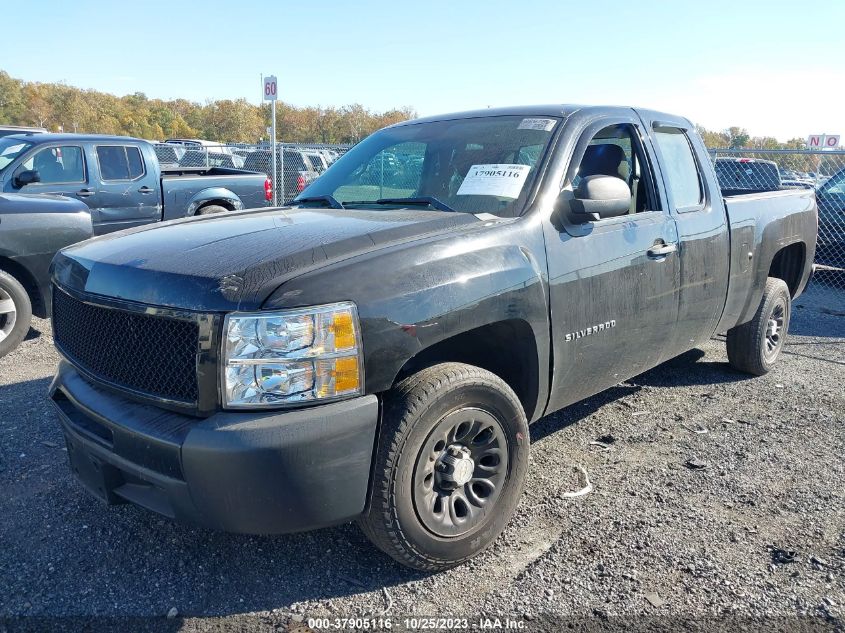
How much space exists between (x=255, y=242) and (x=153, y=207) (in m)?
7.89

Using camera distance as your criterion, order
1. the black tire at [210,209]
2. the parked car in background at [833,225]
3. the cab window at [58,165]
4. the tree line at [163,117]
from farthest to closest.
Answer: the tree line at [163,117] < the black tire at [210,209] < the parked car in background at [833,225] < the cab window at [58,165]

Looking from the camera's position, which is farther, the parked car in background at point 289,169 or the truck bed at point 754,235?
the parked car in background at point 289,169

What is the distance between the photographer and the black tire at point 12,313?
5508mm

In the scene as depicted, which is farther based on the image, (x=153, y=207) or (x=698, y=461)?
(x=153, y=207)

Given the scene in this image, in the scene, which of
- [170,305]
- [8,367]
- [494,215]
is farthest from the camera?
[8,367]

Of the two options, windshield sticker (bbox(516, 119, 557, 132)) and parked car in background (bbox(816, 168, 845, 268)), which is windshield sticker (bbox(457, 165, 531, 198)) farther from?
parked car in background (bbox(816, 168, 845, 268))

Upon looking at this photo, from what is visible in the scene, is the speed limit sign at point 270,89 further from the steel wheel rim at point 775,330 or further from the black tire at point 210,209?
the steel wheel rim at point 775,330

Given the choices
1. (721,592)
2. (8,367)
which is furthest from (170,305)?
(8,367)

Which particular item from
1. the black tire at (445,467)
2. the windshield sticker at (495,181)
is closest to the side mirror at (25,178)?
the windshield sticker at (495,181)

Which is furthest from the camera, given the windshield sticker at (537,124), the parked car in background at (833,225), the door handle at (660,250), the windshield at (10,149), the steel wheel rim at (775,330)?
the parked car in background at (833,225)

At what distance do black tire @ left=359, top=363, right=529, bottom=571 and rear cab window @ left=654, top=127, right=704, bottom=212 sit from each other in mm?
1941

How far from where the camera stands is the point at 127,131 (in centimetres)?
8338

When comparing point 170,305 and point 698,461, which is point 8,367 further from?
point 698,461

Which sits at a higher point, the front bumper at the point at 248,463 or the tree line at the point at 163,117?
the tree line at the point at 163,117
